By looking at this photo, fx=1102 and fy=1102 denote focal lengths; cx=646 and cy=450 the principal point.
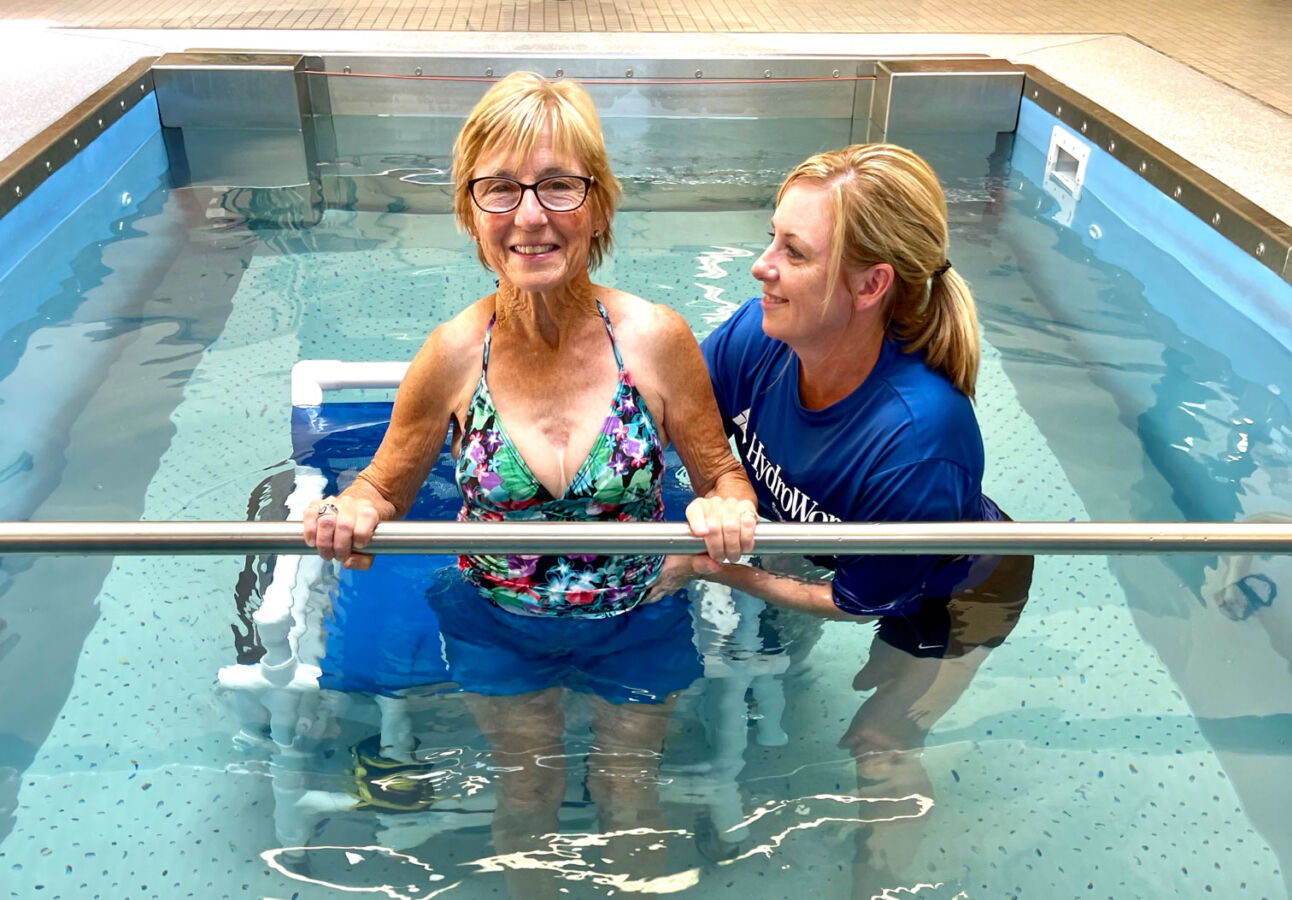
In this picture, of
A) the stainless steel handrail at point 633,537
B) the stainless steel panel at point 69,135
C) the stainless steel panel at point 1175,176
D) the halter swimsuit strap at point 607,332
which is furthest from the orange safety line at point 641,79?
the stainless steel handrail at point 633,537

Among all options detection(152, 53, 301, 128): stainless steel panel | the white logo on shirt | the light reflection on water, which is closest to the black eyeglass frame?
the white logo on shirt

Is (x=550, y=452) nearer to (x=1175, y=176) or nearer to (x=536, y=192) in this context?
(x=536, y=192)

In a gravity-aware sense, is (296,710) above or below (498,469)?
Answer: below

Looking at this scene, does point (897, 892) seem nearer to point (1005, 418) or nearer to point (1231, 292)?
point (1005, 418)

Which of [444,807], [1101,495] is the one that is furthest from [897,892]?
[1101,495]

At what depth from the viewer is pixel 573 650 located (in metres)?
1.83

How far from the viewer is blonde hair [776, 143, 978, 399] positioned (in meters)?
1.62

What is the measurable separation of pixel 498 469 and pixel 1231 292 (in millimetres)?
3092

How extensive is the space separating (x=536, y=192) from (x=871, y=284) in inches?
20.5

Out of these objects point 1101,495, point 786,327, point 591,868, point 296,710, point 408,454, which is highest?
point 786,327

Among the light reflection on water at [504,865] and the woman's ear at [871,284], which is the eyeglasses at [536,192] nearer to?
the woman's ear at [871,284]

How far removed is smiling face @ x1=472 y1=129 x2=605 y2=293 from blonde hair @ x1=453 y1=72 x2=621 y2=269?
1cm

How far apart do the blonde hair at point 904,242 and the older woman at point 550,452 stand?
0.99 feet

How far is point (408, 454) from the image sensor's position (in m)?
1.73
